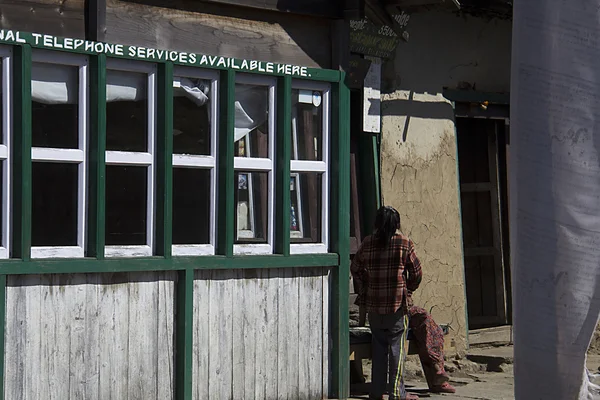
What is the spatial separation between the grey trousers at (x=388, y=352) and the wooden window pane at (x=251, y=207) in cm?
127

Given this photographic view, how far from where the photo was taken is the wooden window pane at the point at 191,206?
764cm

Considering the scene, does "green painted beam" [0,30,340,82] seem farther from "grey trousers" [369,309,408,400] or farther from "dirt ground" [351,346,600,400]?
"dirt ground" [351,346,600,400]

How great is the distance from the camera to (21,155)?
661 cm

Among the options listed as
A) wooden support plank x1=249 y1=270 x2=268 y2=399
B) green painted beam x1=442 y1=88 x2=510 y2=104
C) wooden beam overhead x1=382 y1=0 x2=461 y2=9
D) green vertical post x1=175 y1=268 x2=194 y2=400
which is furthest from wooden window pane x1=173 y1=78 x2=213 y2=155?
green painted beam x1=442 y1=88 x2=510 y2=104

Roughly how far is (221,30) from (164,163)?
1.17 metres

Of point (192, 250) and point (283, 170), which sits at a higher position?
point (283, 170)

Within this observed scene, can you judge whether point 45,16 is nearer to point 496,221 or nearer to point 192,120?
point 192,120

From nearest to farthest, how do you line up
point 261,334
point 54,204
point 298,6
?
point 54,204 → point 261,334 → point 298,6

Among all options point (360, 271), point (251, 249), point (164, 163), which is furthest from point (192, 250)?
point (360, 271)

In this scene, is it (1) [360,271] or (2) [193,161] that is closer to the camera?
(2) [193,161]

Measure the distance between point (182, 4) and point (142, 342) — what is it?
7.86 ft

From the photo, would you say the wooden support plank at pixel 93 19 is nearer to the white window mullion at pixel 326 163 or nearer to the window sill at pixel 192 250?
the window sill at pixel 192 250

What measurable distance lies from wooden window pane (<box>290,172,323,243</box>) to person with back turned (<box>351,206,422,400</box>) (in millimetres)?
470

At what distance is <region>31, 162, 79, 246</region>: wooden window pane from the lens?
6.80 meters
